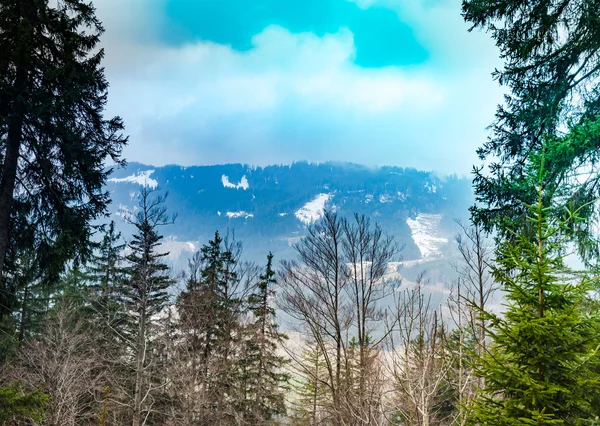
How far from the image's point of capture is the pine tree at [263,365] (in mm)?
18156

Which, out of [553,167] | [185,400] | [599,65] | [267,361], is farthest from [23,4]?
[267,361]

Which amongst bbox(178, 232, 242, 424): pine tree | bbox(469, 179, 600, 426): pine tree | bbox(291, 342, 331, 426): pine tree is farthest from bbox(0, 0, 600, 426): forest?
bbox(178, 232, 242, 424): pine tree

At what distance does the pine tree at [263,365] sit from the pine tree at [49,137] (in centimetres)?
1196

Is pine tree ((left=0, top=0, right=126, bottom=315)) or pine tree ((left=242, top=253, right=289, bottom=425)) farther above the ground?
pine tree ((left=0, top=0, right=126, bottom=315))

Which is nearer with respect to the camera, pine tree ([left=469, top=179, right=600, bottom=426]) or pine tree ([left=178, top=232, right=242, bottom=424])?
pine tree ([left=469, top=179, right=600, bottom=426])

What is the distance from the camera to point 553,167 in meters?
5.53

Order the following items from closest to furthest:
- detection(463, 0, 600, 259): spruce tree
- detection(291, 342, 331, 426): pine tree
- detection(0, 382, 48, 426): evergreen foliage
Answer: detection(0, 382, 48, 426): evergreen foliage < detection(463, 0, 600, 259): spruce tree < detection(291, 342, 331, 426): pine tree

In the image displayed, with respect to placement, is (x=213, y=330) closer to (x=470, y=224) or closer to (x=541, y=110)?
(x=470, y=224)

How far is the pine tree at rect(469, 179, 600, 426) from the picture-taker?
2.51 meters

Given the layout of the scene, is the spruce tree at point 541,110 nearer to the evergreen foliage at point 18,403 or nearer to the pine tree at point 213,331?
the evergreen foliage at point 18,403

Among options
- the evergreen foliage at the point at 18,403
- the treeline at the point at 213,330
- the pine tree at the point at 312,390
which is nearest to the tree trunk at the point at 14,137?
the treeline at the point at 213,330

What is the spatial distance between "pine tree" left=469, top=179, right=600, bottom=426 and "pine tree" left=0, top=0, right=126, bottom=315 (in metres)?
6.83

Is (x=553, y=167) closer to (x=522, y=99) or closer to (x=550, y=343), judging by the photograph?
(x=522, y=99)

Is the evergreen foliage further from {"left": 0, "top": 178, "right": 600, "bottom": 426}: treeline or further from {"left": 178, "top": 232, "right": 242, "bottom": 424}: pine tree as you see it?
{"left": 178, "top": 232, "right": 242, "bottom": 424}: pine tree
